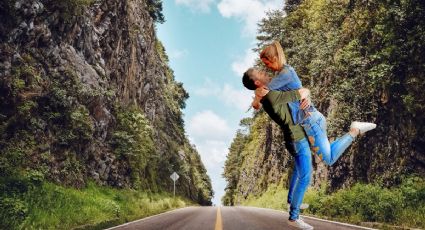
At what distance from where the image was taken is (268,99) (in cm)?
216

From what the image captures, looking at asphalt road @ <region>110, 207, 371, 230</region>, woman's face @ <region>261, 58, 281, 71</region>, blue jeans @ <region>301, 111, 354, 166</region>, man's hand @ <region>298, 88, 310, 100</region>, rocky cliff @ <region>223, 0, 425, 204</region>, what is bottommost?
asphalt road @ <region>110, 207, 371, 230</region>

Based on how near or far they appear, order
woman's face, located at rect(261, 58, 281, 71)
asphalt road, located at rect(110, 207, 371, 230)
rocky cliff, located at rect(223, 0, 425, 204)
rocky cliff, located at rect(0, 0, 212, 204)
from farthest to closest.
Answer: rocky cliff, located at rect(0, 0, 212, 204) → rocky cliff, located at rect(223, 0, 425, 204) → asphalt road, located at rect(110, 207, 371, 230) → woman's face, located at rect(261, 58, 281, 71)

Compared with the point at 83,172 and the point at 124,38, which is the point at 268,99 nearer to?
the point at 83,172

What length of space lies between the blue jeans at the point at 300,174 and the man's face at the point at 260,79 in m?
0.37

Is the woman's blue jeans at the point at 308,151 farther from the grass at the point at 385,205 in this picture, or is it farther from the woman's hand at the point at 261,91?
the grass at the point at 385,205

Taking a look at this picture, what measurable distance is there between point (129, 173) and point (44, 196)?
48.5 feet

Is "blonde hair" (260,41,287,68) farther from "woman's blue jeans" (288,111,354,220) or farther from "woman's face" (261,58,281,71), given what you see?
"woman's blue jeans" (288,111,354,220)

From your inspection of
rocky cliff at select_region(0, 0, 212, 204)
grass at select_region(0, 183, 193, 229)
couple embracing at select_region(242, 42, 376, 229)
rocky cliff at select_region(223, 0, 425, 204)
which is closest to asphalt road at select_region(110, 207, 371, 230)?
grass at select_region(0, 183, 193, 229)

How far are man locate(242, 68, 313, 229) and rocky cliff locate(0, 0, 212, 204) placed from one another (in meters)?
13.7

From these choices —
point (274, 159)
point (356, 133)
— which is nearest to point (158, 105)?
point (274, 159)

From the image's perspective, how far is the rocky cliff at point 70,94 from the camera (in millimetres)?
15641

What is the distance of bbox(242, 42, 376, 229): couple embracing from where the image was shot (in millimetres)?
2105

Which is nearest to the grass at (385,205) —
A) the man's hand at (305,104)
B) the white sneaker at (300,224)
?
the white sneaker at (300,224)

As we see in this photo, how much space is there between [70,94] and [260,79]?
64.5 feet
